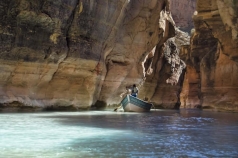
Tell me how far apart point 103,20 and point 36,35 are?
5.23m

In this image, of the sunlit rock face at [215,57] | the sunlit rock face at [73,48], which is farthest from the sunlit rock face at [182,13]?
the sunlit rock face at [73,48]

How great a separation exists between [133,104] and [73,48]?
5125 mm

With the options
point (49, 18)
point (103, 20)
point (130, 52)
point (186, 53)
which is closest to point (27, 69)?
point (49, 18)

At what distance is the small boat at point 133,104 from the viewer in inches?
803

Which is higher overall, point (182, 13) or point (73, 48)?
point (182, 13)

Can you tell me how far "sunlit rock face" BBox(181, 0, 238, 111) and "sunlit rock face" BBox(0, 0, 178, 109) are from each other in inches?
175

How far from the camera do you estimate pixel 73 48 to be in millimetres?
19625

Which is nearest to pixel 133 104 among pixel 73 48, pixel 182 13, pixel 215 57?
pixel 73 48

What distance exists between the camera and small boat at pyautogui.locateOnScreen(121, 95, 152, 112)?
20.4 m

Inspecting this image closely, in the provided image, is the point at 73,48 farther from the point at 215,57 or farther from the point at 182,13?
the point at 182,13

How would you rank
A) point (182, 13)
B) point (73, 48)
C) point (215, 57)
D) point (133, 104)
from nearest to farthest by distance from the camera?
point (73, 48) → point (133, 104) → point (215, 57) → point (182, 13)

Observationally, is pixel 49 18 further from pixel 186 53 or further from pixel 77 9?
pixel 186 53

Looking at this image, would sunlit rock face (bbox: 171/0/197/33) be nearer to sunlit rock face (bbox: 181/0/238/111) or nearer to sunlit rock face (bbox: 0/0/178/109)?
sunlit rock face (bbox: 181/0/238/111)

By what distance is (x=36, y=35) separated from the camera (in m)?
17.8
